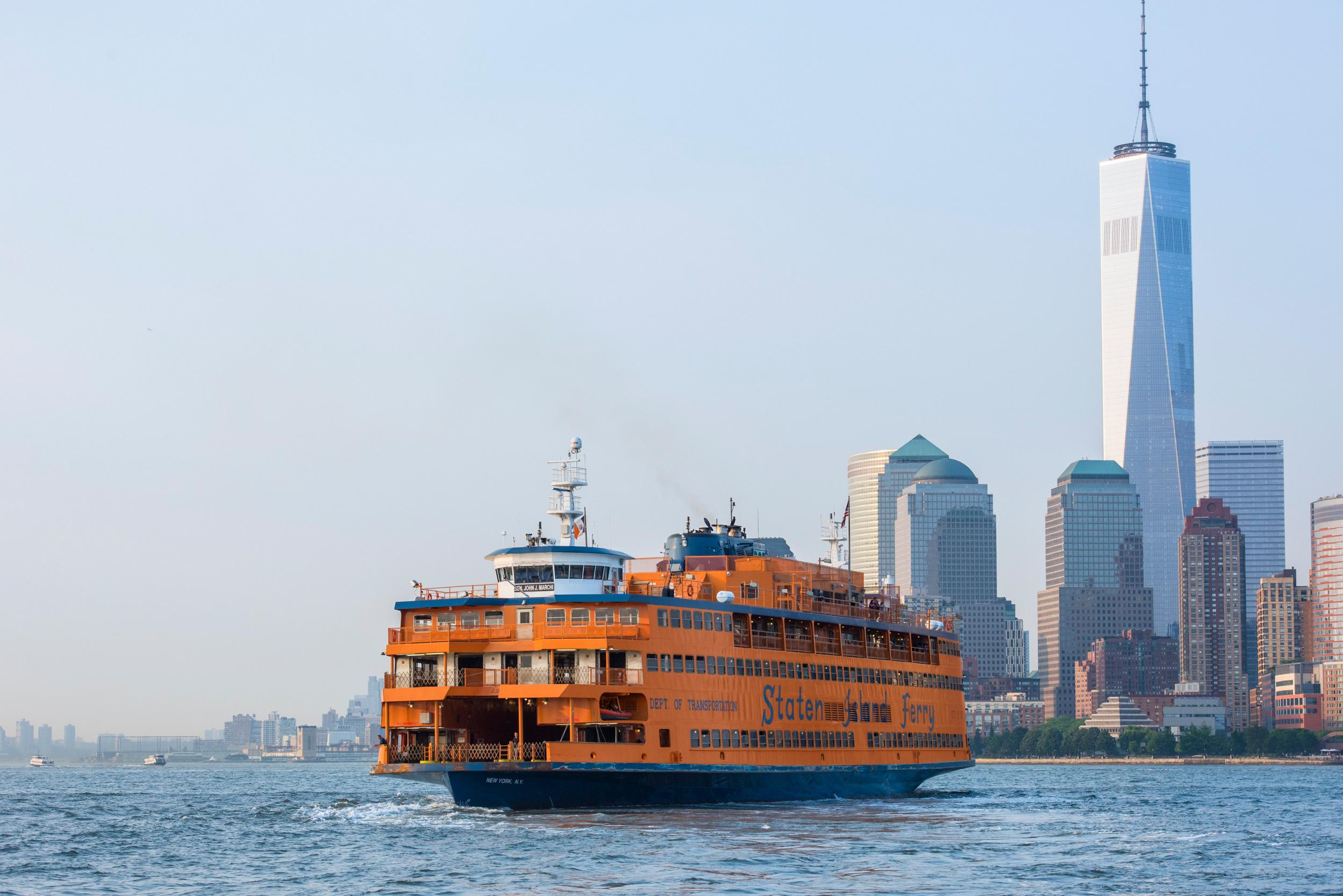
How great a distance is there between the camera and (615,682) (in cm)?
6300

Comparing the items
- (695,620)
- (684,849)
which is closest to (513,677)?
(695,620)

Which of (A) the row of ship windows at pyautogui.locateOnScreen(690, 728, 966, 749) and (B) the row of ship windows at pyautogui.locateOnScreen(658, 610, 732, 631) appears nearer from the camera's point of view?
(B) the row of ship windows at pyautogui.locateOnScreen(658, 610, 732, 631)

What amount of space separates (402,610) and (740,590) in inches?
562

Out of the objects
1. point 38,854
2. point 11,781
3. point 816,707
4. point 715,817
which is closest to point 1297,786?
point 816,707

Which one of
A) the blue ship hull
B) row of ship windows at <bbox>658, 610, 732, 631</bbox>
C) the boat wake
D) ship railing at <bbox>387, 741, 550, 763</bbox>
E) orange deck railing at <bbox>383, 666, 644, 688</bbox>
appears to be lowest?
the boat wake

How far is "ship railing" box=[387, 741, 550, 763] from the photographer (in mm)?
61188

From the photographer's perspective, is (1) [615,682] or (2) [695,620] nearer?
(1) [615,682]

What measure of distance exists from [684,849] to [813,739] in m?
22.8

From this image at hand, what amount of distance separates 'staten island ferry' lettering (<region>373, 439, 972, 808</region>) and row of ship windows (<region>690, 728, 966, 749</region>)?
95 millimetres

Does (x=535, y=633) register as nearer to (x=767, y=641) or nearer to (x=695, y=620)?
(x=695, y=620)

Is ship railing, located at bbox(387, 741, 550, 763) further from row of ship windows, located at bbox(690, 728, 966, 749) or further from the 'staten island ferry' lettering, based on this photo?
row of ship windows, located at bbox(690, 728, 966, 749)

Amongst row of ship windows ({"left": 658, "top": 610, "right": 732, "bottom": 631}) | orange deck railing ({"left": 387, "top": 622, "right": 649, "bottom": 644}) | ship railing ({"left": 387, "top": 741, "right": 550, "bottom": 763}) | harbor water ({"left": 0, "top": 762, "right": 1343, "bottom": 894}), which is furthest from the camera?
row of ship windows ({"left": 658, "top": 610, "right": 732, "bottom": 631})

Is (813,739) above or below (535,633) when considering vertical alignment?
below

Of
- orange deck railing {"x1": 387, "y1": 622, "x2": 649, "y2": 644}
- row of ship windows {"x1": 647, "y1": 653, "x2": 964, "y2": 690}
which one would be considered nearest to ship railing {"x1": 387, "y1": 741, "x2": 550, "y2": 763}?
orange deck railing {"x1": 387, "y1": 622, "x2": 649, "y2": 644}
